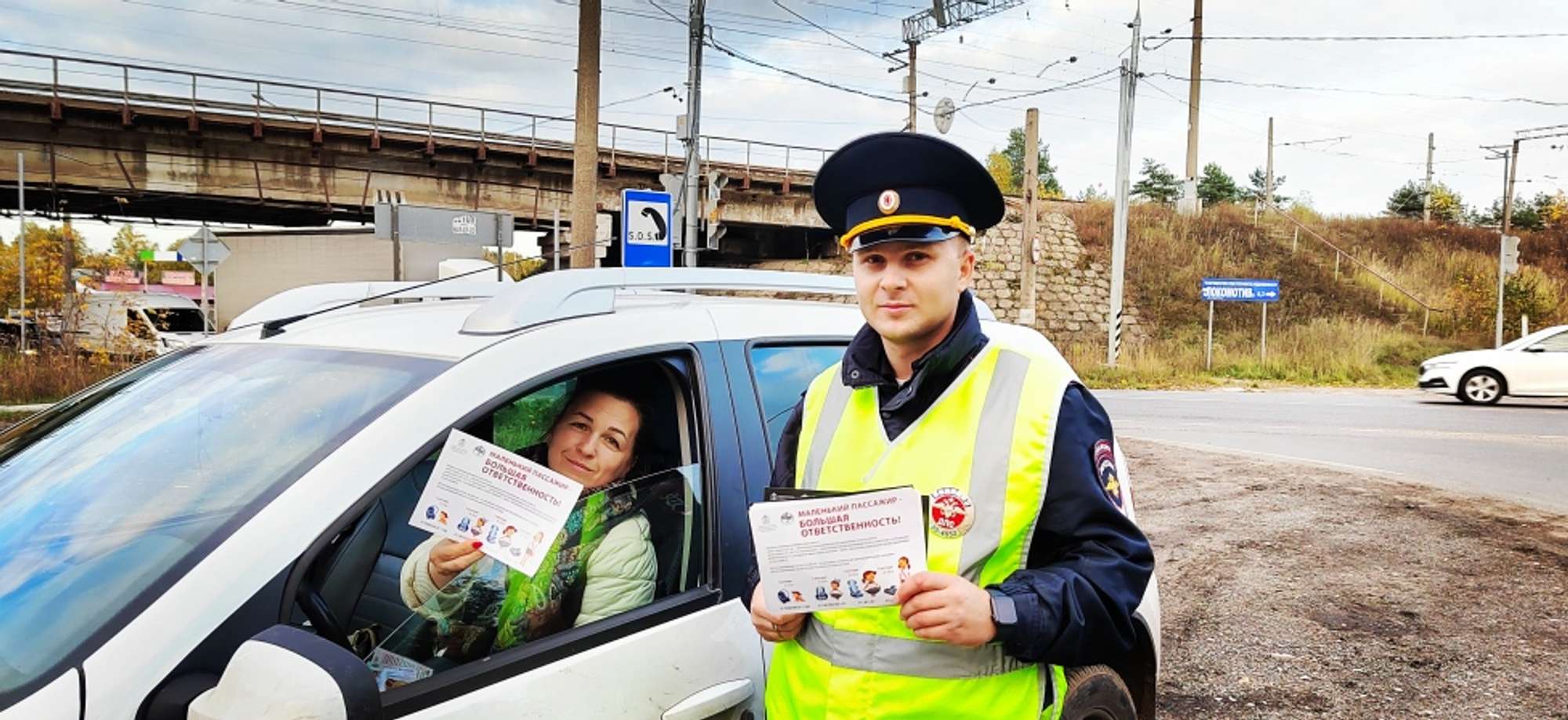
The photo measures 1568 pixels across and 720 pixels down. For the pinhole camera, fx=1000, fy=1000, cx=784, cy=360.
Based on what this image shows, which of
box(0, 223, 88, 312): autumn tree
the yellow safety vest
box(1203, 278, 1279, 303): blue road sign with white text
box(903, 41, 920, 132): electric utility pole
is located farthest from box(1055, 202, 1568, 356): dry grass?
the yellow safety vest

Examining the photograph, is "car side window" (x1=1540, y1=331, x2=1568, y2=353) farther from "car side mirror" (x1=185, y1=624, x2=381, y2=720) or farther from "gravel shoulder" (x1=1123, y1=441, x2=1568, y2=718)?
"car side mirror" (x1=185, y1=624, x2=381, y2=720)

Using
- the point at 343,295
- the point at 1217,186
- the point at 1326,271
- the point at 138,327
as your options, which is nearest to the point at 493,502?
the point at 343,295

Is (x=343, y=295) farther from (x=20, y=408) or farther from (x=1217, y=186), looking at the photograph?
(x=1217, y=186)

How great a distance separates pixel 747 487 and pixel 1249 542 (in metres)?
5.63

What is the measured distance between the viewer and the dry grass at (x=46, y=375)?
15438 mm

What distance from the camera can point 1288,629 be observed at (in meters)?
5.05

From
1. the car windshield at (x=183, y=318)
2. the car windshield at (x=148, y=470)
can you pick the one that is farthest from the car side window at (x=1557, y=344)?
the car windshield at (x=183, y=318)

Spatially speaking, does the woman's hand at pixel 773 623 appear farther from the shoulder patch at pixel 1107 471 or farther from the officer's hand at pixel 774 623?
the shoulder patch at pixel 1107 471

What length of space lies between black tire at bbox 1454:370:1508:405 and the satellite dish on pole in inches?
498

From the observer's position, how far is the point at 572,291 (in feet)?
7.38

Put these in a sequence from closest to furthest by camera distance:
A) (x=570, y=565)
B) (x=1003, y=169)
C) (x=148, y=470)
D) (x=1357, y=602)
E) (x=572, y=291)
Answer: (x=148, y=470) → (x=570, y=565) → (x=572, y=291) → (x=1357, y=602) → (x=1003, y=169)

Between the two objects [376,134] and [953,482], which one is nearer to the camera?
[953,482]

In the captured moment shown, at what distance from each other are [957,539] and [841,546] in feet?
0.73

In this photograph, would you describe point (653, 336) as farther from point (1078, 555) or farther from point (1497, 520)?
point (1497, 520)
